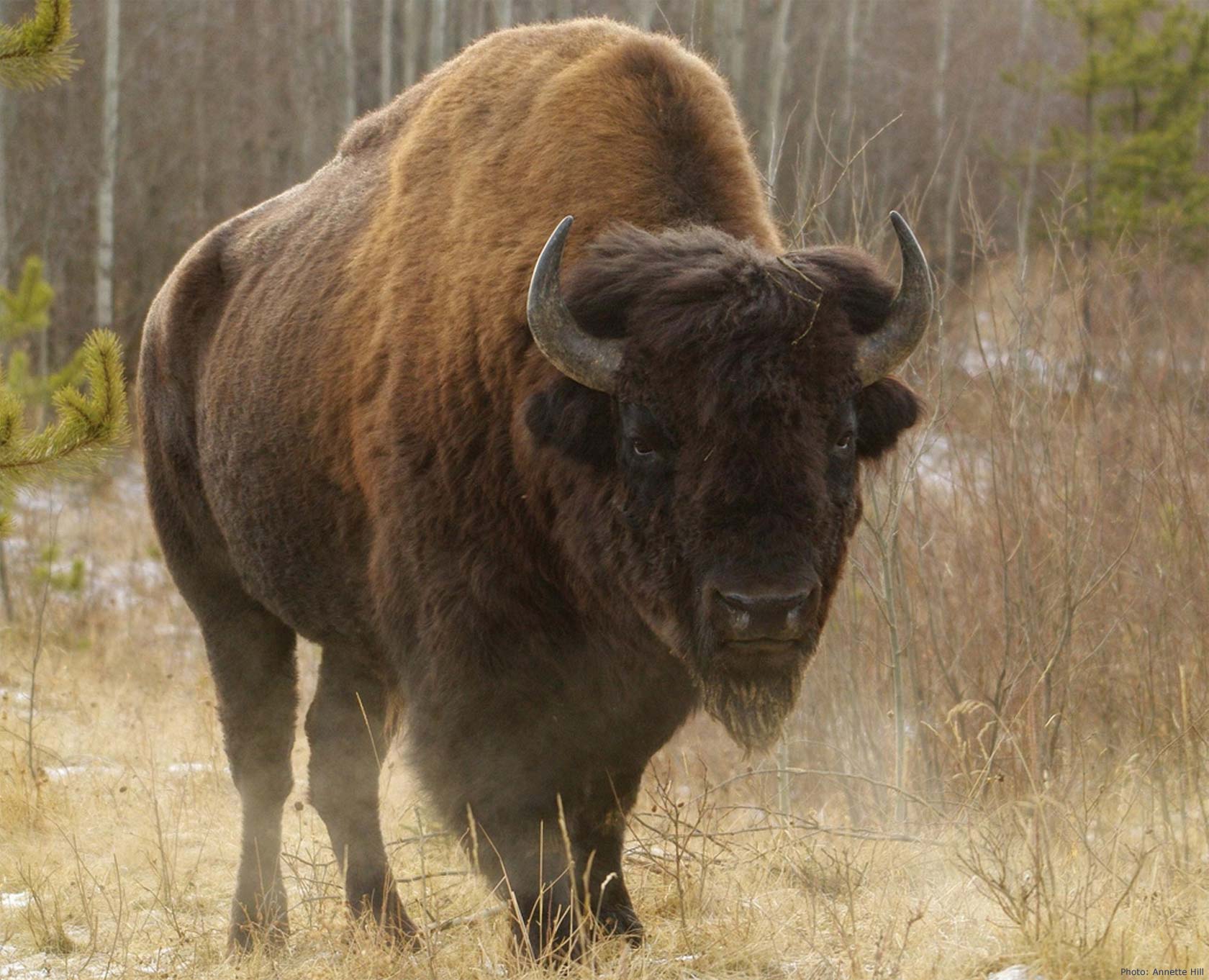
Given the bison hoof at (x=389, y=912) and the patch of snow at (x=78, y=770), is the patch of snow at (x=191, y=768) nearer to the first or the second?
the patch of snow at (x=78, y=770)

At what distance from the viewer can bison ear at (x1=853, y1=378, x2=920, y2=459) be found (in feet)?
12.7

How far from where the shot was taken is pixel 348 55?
23.3m

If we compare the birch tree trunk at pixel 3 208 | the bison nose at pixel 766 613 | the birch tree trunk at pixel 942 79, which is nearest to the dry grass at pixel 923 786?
the bison nose at pixel 766 613

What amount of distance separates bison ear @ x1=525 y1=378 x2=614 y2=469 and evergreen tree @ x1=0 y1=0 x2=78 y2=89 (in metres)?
1.71

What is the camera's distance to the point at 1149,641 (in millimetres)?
5926

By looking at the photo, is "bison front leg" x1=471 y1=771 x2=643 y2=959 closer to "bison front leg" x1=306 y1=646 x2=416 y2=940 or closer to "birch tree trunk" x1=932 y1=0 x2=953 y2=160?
"bison front leg" x1=306 y1=646 x2=416 y2=940

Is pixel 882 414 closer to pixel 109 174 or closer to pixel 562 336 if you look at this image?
pixel 562 336

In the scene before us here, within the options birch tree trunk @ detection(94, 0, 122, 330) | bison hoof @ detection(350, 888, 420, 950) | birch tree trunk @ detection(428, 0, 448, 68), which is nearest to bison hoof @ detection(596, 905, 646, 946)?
bison hoof @ detection(350, 888, 420, 950)

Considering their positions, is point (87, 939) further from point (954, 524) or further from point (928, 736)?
point (954, 524)

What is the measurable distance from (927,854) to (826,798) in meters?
→ 1.79

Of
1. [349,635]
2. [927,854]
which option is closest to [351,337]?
[349,635]

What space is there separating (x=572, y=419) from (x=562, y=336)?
0.22 metres

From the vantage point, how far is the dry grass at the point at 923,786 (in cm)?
398

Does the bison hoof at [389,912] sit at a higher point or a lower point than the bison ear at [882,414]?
lower
